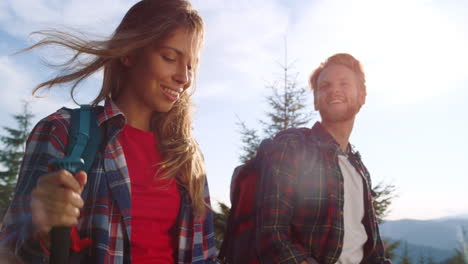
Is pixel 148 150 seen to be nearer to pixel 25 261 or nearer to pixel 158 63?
pixel 158 63

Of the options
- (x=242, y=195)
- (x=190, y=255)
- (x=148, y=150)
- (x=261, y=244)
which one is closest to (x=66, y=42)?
(x=148, y=150)

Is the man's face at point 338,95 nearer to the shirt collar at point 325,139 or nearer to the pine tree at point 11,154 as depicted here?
the shirt collar at point 325,139

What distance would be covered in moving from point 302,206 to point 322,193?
0.65ft

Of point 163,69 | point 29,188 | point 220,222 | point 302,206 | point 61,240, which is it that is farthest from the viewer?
point 220,222

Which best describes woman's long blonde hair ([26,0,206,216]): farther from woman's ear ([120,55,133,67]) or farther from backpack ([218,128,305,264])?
backpack ([218,128,305,264])

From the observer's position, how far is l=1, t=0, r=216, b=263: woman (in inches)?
83.4

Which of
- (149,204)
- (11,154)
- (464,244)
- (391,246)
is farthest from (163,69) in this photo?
(11,154)

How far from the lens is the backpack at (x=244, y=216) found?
10.2 feet

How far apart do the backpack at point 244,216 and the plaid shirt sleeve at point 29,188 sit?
1606 mm

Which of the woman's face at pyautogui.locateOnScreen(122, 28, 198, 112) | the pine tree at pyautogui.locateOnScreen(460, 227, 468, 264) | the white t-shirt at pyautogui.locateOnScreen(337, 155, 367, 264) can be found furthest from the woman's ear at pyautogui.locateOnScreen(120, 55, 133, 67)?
the pine tree at pyautogui.locateOnScreen(460, 227, 468, 264)

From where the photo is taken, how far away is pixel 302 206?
320 centimetres

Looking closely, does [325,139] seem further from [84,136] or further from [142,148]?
[84,136]

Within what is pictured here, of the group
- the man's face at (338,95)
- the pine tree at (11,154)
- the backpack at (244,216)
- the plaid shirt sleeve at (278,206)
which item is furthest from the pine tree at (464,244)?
the pine tree at (11,154)

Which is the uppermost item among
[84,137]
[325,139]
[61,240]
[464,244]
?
[325,139]
